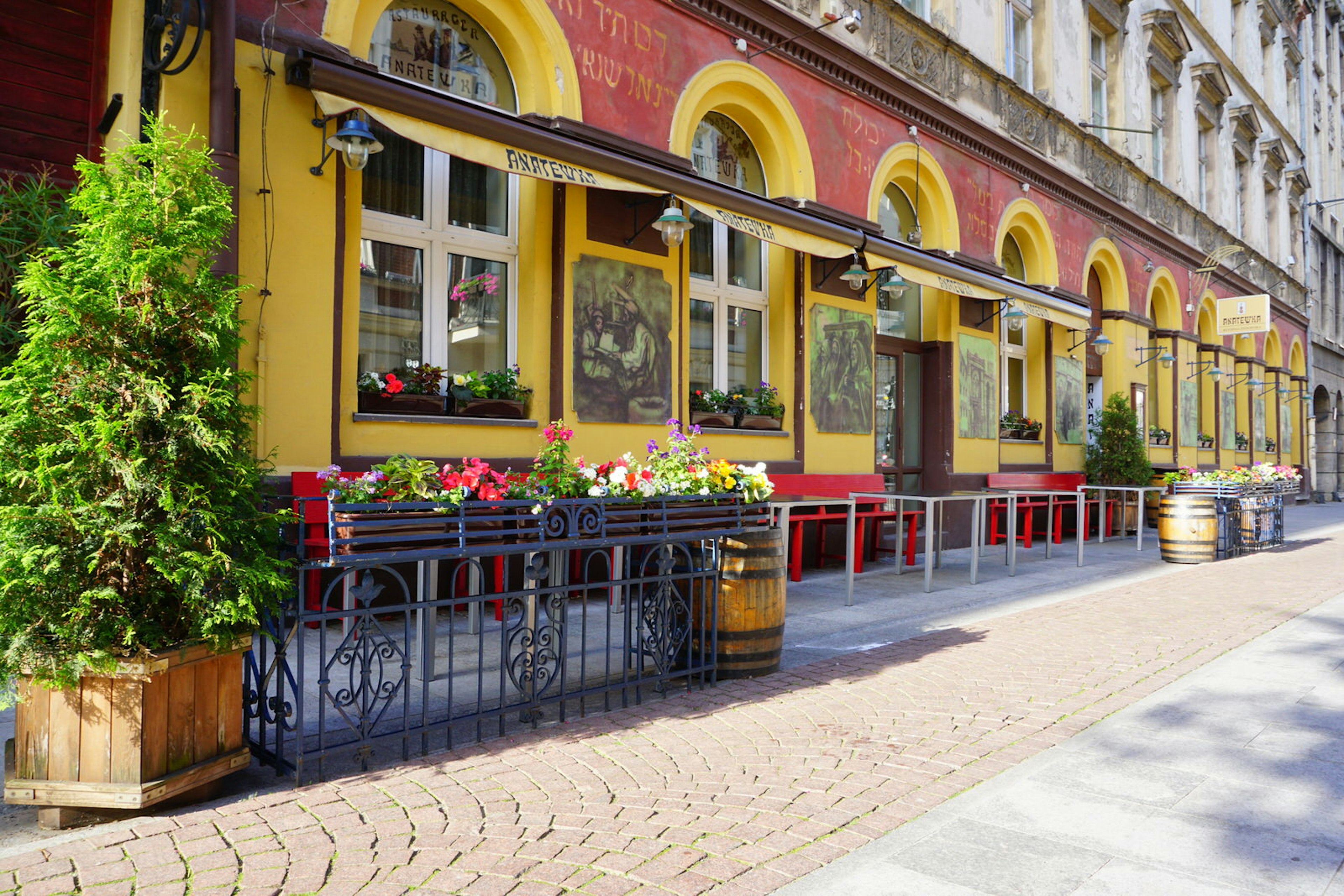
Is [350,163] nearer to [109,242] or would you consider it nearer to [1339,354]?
A: [109,242]

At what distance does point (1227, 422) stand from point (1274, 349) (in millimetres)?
5821

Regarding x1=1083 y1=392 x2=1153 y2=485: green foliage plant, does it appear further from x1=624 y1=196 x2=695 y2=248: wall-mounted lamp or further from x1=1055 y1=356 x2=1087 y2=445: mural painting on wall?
x1=624 y1=196 x2=695 y2=248: wall-mounted lamp

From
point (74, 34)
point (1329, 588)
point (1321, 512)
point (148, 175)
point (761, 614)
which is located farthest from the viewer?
point (1321, 512)

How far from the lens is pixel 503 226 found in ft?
27.5

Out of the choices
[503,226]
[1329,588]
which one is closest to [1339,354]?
[1329,588]

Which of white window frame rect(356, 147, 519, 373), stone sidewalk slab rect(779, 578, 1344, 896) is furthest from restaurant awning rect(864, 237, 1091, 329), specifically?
stone sidewalk slab rect(779, 578, 1344, 896)

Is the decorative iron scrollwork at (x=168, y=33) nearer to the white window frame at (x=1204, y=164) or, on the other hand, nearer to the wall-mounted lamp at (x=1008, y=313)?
the wall-mounted lamp at (x=1008, y=313)

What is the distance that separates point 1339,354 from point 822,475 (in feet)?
118

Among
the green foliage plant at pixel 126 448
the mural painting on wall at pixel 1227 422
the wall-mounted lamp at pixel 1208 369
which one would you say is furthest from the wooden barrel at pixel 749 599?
the mural painting on wall at pixel 1227 422

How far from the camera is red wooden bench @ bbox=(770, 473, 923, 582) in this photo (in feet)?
32.1

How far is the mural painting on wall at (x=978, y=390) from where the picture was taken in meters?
13.9

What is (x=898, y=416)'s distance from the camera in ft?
44.5

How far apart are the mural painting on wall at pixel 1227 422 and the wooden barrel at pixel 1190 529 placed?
46.8ft

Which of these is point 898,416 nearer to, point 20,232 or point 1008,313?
point 1008,313
